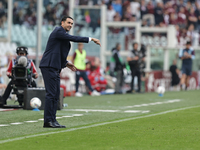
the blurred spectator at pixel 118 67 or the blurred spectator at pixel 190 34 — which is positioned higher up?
Result: the blurred spectator at pixel 190 34

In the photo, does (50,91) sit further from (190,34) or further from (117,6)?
(190,34)

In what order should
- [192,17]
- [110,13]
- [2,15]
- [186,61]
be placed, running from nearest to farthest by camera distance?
[186,61] → [2,15] → [110,13] → [192,17]

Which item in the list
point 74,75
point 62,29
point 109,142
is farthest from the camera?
point 74,75

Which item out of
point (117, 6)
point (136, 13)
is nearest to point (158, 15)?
point (136, 13)

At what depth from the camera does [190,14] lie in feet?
107

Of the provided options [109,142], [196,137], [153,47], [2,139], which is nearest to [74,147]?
[109,142]

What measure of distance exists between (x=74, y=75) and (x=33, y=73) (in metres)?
7.36

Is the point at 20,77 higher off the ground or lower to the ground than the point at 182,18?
lower

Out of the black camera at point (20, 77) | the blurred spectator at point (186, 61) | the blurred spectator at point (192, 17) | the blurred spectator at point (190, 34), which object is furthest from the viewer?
the blurred spectator at point (192, 17)

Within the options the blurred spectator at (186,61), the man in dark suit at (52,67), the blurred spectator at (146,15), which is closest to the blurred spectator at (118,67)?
the blurred spectator at (186,61)

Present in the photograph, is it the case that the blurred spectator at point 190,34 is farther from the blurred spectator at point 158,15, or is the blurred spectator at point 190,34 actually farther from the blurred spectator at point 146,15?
the blurred spectator at point 146,15

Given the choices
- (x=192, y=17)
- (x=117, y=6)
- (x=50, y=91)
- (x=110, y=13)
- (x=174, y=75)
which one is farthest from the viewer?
(x=192, y=17)

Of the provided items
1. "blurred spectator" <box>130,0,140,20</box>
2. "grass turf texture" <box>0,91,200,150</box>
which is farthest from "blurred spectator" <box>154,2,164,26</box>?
"grass turf texture" <box>0,91,200,150</box>

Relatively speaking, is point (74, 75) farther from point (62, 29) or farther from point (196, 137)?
point (196, 137)
